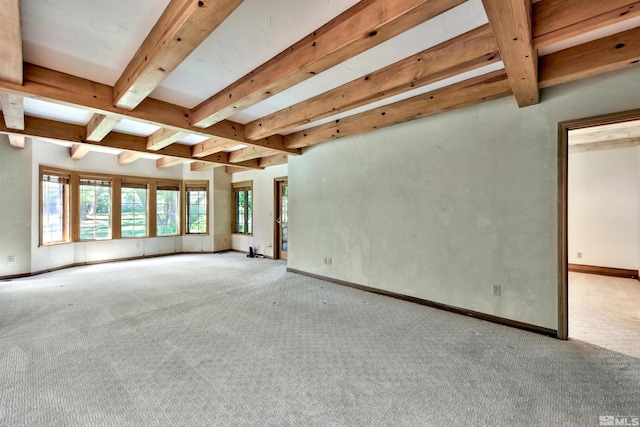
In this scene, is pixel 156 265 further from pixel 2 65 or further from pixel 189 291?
pixel 2 65

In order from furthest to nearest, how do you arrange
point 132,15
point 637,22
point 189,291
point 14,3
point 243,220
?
1. point 243,220
2. point 189,291
3. point 637,22
4. point 132,15
5. point 14,3

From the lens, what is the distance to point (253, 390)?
75.0 inches

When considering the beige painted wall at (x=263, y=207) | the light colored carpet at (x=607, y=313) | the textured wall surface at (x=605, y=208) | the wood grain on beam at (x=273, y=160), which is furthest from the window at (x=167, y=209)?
the textured wall surface at (x=605, y=208)

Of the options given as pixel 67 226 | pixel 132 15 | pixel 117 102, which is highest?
pixel 132 15

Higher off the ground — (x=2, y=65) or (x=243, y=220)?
(x=2, y=65)

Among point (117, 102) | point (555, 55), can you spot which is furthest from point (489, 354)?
point (117, 102)

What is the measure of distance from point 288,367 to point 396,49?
2728 mm

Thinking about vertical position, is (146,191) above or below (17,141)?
below

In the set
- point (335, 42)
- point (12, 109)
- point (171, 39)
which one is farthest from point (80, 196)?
point (335, 42)

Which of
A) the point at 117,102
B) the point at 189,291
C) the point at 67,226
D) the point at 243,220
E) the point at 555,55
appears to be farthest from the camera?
the point at 243,220

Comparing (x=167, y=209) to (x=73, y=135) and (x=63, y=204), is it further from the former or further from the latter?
(x=73, y=135)

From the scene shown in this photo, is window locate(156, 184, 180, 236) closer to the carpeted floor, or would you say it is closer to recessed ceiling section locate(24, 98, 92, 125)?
recessed ceiling section locate(24, 98, 92, 125)

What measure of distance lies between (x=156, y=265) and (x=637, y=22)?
777 cm

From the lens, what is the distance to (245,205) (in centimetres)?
817
